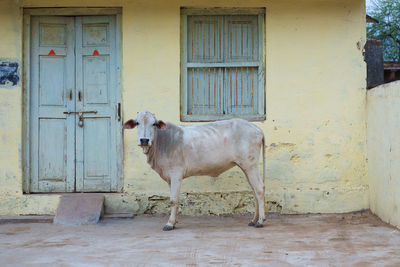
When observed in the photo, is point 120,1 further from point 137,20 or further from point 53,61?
point 53,61

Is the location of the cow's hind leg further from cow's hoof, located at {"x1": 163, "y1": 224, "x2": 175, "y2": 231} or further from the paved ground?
cow's hoof, located at {"x1": 163, "y1": 224, "x2": 175, "y2": 231}

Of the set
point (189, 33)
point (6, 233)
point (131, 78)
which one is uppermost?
point (189, 33)

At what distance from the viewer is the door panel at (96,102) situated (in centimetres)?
761

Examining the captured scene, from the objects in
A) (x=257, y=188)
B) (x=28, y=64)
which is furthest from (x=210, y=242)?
(x=28, y=64)

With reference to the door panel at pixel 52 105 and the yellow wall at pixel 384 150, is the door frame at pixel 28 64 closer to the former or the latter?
the door panel at pixel 52 105

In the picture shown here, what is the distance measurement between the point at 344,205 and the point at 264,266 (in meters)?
3.14

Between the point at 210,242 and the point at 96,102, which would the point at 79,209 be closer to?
the point at 96,102

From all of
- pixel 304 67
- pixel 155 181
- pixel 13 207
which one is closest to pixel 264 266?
pixel 155 181

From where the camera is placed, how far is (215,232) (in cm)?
633

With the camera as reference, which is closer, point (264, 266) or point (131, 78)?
point (264, 266)

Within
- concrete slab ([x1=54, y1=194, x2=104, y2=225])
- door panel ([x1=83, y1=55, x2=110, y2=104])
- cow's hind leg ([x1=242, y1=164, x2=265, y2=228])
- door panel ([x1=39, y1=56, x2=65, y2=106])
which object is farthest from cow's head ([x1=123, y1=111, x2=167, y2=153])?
door panel ([x1=39, y1=56, x2=65, y2=106])

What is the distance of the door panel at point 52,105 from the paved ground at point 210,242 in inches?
33.5

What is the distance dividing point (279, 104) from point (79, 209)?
10.00 feet

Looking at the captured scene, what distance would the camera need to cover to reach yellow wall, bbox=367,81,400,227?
634 cm
